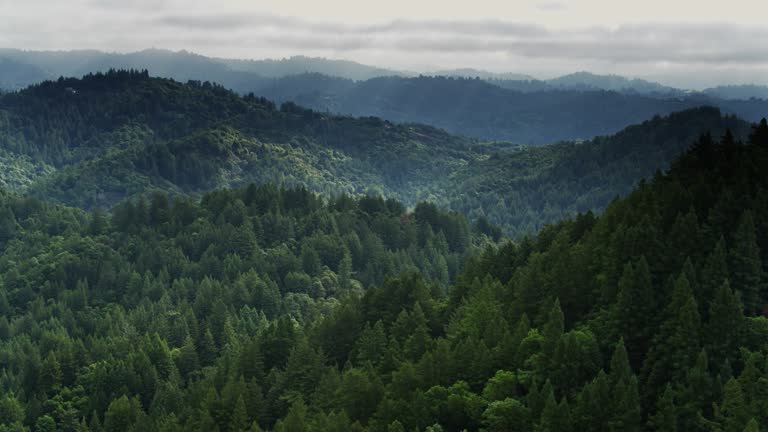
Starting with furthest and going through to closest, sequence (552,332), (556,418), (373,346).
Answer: (373,346) → (552,332) → (556,418)

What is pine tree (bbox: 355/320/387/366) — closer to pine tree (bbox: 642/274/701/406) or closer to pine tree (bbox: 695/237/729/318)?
pine tree (bbox: 642/274/701/406)

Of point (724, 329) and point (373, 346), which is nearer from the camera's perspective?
point (724, 329)

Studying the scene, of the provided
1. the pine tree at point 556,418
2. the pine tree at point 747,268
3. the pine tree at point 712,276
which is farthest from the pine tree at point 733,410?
the pine tree at point 747,268

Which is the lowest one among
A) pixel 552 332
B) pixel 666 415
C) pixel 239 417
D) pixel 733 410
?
pixel 239 417

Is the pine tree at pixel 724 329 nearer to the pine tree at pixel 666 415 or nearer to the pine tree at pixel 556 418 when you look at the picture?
the pine tree at pixel 666 415

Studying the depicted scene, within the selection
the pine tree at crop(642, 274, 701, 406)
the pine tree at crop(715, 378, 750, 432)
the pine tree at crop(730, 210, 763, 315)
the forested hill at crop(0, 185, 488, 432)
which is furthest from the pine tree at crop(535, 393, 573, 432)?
the forested hill at crop(0, 185, 488, 432)

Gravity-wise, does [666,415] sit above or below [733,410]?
below

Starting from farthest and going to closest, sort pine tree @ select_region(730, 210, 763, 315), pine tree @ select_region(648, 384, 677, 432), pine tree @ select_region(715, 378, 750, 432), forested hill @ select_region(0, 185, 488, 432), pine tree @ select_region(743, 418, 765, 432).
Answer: forested hill @ select_region(0, 185, 488, 432) < pine tree @ select_region(730, 210, 763, 315) < pine tree @ select_region(648, 384, 677, 432) < pine tree @ select_region(715, 378, 750, 432) < pine tree @ select_region(743, 418, 765, 432)

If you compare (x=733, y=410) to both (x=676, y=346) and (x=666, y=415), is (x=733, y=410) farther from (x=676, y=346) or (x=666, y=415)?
(x=676, y=346)

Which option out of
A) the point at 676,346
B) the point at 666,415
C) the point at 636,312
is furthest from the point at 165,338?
the point at 666,415

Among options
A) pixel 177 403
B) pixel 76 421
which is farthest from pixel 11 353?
pixel 177 403

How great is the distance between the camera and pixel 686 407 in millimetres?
62969

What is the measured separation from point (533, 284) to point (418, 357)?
1433 centimetres

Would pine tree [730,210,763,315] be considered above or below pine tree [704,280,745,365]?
above
